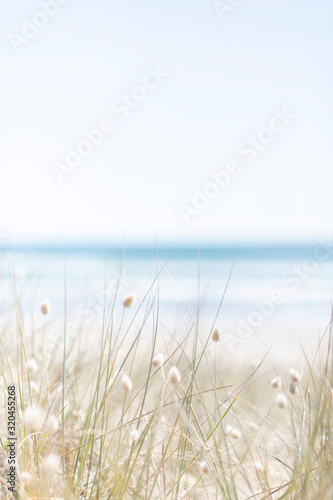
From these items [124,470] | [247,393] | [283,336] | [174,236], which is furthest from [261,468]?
[174,236]

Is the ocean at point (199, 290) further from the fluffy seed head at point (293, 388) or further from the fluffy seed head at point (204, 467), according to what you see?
the fluffy seed head at point (204, 467)

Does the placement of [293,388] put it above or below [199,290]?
below

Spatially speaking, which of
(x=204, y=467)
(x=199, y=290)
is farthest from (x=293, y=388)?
(x=199, y=290)

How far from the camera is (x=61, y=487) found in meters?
1.11

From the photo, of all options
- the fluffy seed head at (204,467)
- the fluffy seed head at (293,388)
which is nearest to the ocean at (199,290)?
the fluffy seed head at (293,388)

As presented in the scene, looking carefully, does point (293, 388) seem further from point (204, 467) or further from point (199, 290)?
point (199, 290)

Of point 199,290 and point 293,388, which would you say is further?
point 199,290

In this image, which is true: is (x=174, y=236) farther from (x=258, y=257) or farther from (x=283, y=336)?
(x=283, y=336)

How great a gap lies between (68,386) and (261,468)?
629 millimetres

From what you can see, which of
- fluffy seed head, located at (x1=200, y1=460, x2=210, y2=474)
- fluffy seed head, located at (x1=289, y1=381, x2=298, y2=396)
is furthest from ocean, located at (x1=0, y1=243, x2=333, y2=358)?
fluffy seed head, located at (x1=200, y1=460, x2=210, y2=474)

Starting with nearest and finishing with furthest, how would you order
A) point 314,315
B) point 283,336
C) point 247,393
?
point 247,393 → point 283,336 → point 314,315

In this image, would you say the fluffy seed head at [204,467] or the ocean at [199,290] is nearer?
the fluffy seed head at [204,467]

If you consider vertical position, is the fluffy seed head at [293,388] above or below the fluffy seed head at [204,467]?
above

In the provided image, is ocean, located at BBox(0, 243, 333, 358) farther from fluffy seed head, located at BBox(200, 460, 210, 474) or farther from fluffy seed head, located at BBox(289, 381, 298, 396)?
fluffy seed head, located at BBox(200, 460, 210, 474)
